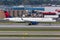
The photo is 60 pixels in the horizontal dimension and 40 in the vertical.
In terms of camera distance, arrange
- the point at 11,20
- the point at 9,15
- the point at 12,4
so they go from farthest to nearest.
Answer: the point at 12,4, the point at 9,15, the point at 11,20

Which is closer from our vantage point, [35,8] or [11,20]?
[11,20]

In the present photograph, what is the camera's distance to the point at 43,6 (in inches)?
1042

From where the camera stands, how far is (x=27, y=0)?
26406 millimetres

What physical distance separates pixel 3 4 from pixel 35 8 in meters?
4.66

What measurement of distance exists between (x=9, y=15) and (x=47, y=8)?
18.6 feet

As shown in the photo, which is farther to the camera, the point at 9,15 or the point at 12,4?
the point at 12,4

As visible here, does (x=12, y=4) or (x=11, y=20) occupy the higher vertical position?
(x=12, y=4)

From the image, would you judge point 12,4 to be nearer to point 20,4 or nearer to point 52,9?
point 20,4

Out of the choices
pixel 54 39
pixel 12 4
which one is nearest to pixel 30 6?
pixel 12 4

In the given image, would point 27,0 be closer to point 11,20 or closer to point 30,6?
point 30,6

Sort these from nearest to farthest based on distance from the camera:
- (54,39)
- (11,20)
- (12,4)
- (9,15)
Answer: (54,39)
(11,20)
(9,15)
(12,4)

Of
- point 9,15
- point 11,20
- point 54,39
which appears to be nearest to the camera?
point 54,39

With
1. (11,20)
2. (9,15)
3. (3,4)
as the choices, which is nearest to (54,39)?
(11,20)

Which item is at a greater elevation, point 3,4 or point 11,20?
point 3,4
